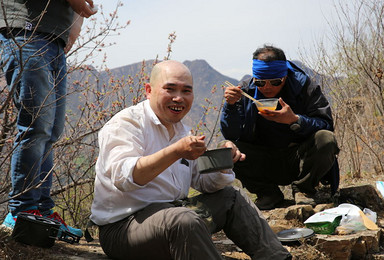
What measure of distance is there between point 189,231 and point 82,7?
177cm

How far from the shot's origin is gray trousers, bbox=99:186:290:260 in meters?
2.08

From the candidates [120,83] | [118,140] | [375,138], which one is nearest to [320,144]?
[118,140]

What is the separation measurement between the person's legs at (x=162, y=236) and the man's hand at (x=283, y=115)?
1.71 metres

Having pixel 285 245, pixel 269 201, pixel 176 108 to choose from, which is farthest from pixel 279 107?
pixel 176 108

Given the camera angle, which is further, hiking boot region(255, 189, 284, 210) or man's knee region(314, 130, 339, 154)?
hiking boot region(255, 189, 284, 210)

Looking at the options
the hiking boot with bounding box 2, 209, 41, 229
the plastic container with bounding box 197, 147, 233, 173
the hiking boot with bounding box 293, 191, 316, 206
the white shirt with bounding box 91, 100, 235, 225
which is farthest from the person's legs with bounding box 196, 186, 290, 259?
the hiking boot with bounding box 293, 191, 316, 206

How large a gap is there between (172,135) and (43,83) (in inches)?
34.9

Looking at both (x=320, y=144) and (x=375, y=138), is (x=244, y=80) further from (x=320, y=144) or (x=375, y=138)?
(x=375, y=138)

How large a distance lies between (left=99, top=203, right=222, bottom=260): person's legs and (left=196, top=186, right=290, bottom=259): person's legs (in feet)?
1.32

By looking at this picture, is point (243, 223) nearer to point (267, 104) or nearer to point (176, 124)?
point (176, 124)

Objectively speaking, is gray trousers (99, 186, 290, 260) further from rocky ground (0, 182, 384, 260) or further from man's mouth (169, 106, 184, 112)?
man's mouth (169, 106, 184, 112)

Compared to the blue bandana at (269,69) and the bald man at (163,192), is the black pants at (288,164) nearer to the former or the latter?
the blue bandana at (269,69)

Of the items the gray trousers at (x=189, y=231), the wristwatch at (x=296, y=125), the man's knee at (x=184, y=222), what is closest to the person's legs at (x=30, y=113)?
the gray trousers at (x=189, y=231)

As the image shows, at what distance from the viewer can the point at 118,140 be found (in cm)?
226
